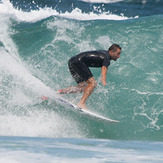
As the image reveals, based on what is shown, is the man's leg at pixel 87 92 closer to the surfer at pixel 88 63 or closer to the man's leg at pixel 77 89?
the surfer at pixel 88 63

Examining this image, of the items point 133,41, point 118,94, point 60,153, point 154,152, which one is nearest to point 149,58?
point 133,41

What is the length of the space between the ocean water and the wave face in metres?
0.02

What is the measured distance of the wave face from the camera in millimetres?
7113

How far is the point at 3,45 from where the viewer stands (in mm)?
10938

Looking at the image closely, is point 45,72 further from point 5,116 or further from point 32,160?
point 32,160

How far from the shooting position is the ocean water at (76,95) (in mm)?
4445

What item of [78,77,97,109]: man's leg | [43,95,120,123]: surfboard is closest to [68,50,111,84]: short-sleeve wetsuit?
[78,77,97,109]: man's leg

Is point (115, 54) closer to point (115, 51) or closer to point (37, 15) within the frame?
point (115, 51)

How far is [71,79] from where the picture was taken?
8719 millimetres

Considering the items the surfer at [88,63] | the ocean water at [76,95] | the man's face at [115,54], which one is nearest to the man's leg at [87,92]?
the surfer at [88,63]

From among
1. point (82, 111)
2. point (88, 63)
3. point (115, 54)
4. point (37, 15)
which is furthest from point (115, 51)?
point (37, 15)

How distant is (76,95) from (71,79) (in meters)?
1.38

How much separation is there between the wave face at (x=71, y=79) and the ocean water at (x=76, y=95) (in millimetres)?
21

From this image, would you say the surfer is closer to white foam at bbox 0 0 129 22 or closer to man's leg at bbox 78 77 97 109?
man's leg at bbox 78 77 97 109
